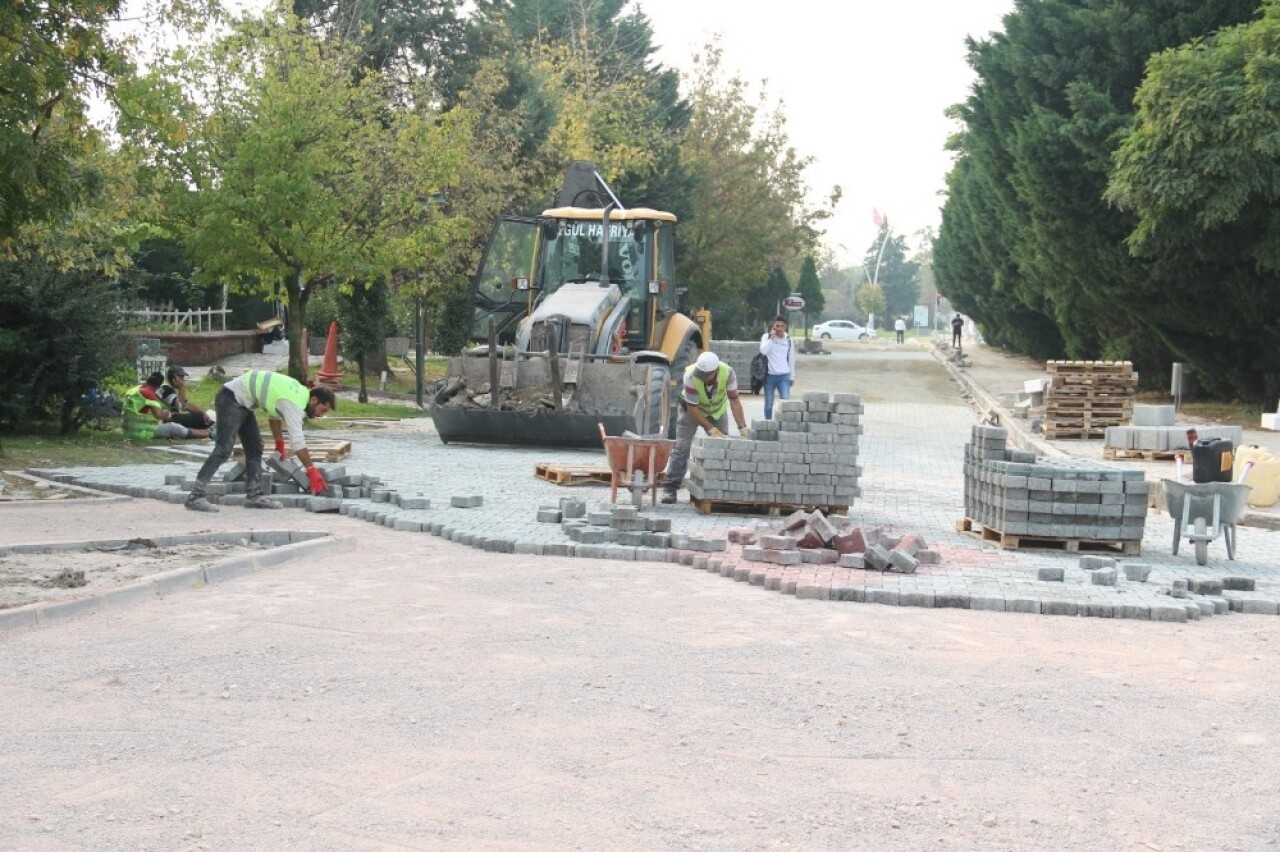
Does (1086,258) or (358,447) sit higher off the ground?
(1086,258)

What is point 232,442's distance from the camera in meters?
15.0

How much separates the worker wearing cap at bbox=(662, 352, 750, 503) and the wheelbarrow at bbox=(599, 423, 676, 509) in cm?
49

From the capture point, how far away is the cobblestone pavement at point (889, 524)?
1111cm

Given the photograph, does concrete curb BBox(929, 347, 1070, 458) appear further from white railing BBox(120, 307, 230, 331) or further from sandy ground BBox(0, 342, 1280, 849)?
white railing BBox(120, 307, 230, 331)

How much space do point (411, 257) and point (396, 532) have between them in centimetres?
1451

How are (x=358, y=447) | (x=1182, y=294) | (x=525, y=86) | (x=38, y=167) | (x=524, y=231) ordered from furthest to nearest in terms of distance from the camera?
(x=525, y=86) < (x=1182, y=294) < (x=524, y=231) < (x=358, y=447) < (x=38, y=167)

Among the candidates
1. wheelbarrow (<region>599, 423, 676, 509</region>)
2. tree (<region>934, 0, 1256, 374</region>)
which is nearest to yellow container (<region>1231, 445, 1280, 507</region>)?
wheelbarrow (<region>599, 423, 676, 509</region>)

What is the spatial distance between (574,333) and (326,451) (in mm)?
4223

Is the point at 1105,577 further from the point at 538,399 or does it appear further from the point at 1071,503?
the point at 538,399

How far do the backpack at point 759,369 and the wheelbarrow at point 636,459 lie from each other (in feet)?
31.6

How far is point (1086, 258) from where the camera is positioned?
1252 inches

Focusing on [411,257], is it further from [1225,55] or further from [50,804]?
[50,804]

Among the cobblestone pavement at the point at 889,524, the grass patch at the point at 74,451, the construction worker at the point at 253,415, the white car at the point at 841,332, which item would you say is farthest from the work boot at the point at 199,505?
the white car at the point at 841,332

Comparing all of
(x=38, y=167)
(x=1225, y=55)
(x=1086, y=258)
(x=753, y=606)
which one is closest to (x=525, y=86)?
(x=1086, y=258)
